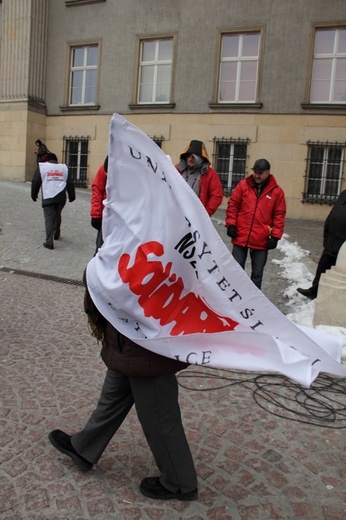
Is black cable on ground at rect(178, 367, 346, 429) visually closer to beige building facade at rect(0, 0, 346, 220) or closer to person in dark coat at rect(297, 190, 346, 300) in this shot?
person in dark coat at rect(297, 190, 346, 300)

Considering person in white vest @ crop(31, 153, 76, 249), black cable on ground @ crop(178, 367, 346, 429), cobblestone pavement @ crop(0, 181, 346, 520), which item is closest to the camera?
cobblestone pavement @ crop(0, 181, 346, 520)

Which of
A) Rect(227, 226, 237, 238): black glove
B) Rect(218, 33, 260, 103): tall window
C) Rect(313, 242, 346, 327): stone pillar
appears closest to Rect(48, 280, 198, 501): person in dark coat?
Rect(313, 242, 346, 327): stone pillar

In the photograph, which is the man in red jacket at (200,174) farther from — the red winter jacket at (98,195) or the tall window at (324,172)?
the tall window at (324,172)

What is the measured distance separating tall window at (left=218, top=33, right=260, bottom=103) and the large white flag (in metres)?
16.9

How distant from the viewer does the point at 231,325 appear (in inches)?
90.7

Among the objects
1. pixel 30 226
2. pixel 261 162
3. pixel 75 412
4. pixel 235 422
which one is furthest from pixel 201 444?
pixel 30 226

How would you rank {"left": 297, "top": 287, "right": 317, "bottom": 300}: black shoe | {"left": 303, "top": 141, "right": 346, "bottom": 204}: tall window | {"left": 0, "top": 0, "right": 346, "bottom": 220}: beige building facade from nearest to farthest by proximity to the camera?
{"left": 297, "top": 287, "right": 317, "bottom": 300}: black shoe < {"left": 303, "top": 141, "right": 346, "bottom": 204}: tall window < {"left": 0, "top": 0, "right": 346, "bottom": 220}: beige building facade

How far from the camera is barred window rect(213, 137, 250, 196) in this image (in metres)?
18.2

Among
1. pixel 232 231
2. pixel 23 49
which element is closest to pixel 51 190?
pixel 232 231

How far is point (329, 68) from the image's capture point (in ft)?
56.7

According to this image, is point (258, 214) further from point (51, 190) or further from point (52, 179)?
point (52, 179)

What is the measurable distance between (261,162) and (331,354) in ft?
14.1

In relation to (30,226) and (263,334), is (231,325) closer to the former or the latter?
(263,334)

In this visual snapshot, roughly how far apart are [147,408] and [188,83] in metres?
17.7
